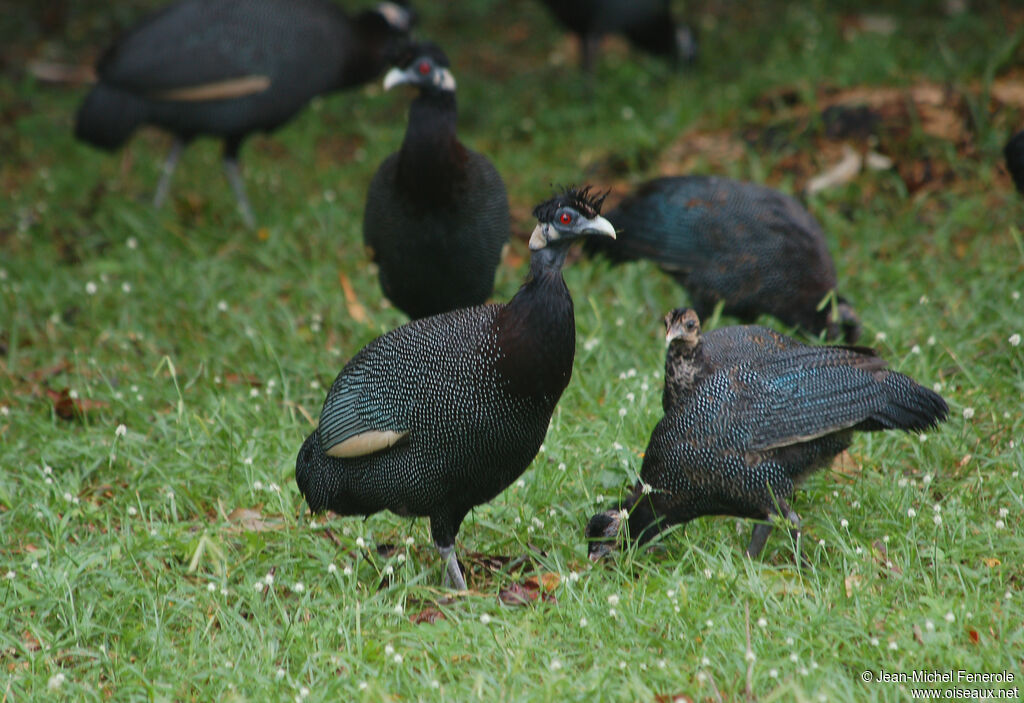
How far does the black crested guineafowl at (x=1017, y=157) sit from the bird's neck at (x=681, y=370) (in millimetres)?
2269

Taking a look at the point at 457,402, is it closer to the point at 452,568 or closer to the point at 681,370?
the point at 452,568

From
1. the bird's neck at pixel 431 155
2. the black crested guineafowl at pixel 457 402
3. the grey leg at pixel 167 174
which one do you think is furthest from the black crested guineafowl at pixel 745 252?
the grey leg at pixel 167 174

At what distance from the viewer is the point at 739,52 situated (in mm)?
9445

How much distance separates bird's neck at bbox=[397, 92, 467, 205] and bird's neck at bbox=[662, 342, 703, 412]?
140 cm

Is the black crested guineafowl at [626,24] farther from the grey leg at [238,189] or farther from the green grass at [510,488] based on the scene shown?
the grey leg at [238,189]

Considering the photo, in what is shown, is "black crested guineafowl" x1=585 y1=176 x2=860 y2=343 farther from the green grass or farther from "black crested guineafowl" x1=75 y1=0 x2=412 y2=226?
"black crested guineafowl" x1=75 y1=0 x2=412 y2=226

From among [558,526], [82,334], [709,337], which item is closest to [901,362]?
[709,337]

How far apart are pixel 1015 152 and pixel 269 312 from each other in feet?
12.2

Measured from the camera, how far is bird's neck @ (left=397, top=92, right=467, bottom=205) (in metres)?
4.78

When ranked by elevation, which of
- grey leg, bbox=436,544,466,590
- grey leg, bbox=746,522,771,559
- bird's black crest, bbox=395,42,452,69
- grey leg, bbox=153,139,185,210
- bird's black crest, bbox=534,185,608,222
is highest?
bird's black crest, bbox=534,185,608,222


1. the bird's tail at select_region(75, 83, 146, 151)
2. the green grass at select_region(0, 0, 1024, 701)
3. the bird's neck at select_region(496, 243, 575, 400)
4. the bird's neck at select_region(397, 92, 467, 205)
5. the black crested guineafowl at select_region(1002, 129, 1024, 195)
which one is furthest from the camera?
the bird's tail at select_region(75, 83, 146, 151)

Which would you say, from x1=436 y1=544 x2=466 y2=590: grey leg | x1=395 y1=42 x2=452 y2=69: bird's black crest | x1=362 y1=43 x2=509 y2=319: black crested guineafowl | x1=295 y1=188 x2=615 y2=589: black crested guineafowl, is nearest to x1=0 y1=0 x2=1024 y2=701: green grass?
x1=436 y1=544 x2=466 y2=590: grey leg

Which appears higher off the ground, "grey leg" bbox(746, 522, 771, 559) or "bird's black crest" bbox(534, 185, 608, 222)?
"bird's black crest" bbox(534, 185, 608, 222)

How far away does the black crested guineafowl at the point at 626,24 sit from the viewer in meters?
9.27
